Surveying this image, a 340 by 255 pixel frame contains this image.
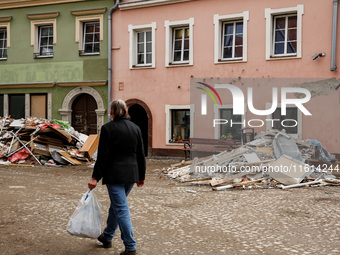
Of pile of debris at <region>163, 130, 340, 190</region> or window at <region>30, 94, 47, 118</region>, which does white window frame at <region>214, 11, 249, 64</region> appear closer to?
pile of debris at <region>163, 130, 340, 190</region>

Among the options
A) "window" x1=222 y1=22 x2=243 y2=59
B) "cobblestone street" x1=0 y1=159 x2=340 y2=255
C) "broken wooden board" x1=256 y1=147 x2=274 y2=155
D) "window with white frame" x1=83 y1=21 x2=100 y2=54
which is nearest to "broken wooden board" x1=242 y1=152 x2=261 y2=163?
"broken wooden board" x1=256 y1=147 x2=274 y2=155

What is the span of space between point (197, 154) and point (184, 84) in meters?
3.49

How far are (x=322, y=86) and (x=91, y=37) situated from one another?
10.8 metres

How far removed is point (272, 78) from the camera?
17703mm

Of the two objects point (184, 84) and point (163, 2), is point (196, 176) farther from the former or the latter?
point (163, 2)

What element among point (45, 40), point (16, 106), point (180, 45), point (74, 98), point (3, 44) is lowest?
point (16, 106)

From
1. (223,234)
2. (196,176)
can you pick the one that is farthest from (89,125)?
(223,234)

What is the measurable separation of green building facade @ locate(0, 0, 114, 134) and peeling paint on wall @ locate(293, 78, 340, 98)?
29.5ft

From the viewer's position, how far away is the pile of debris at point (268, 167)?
11.0 metres

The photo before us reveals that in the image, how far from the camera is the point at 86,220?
504 cm

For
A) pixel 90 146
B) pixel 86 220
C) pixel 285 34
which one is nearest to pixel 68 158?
pixel 90 146

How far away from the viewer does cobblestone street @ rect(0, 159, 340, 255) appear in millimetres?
5414

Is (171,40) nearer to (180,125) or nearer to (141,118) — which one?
(180,125)

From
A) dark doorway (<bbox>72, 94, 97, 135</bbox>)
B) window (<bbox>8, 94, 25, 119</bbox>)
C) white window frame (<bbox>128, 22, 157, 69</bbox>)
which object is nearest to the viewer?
white window frame (<bbox>128, 22, 157, 69</bbox>)
